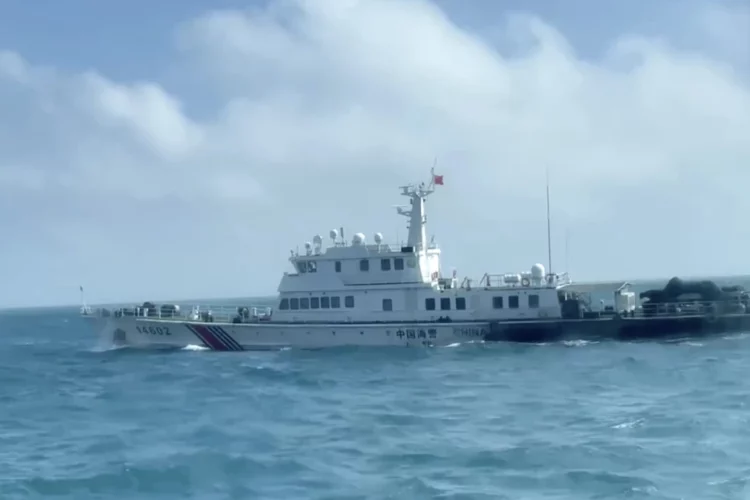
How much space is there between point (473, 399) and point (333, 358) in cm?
1191

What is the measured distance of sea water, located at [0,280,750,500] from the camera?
52.0 ft

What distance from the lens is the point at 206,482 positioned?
16.5m

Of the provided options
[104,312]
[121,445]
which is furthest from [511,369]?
[104,312]

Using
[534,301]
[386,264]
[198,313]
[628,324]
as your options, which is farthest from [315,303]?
[628,324]

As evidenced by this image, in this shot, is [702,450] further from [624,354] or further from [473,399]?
[624,354]

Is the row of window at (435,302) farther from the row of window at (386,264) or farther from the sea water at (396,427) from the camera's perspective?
the sea water at (396,427)

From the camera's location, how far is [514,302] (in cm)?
3875

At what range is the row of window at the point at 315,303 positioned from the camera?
39.1 meters

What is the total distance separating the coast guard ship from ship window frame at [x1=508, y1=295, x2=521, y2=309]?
0.05 meters

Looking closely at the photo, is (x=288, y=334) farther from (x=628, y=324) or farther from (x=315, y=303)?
(x=628, y=324)

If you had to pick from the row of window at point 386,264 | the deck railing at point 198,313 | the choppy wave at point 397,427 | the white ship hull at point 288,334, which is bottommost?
the choppy wave at point 397,427

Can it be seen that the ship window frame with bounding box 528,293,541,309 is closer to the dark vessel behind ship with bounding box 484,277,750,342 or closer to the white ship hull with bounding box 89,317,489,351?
the dark vessel behind ship with bounding box 484,277,750,342

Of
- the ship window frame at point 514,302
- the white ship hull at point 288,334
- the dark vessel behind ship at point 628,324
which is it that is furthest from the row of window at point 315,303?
the ship window frame at point 514,302

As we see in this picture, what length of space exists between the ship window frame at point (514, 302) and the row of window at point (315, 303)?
7352mm
